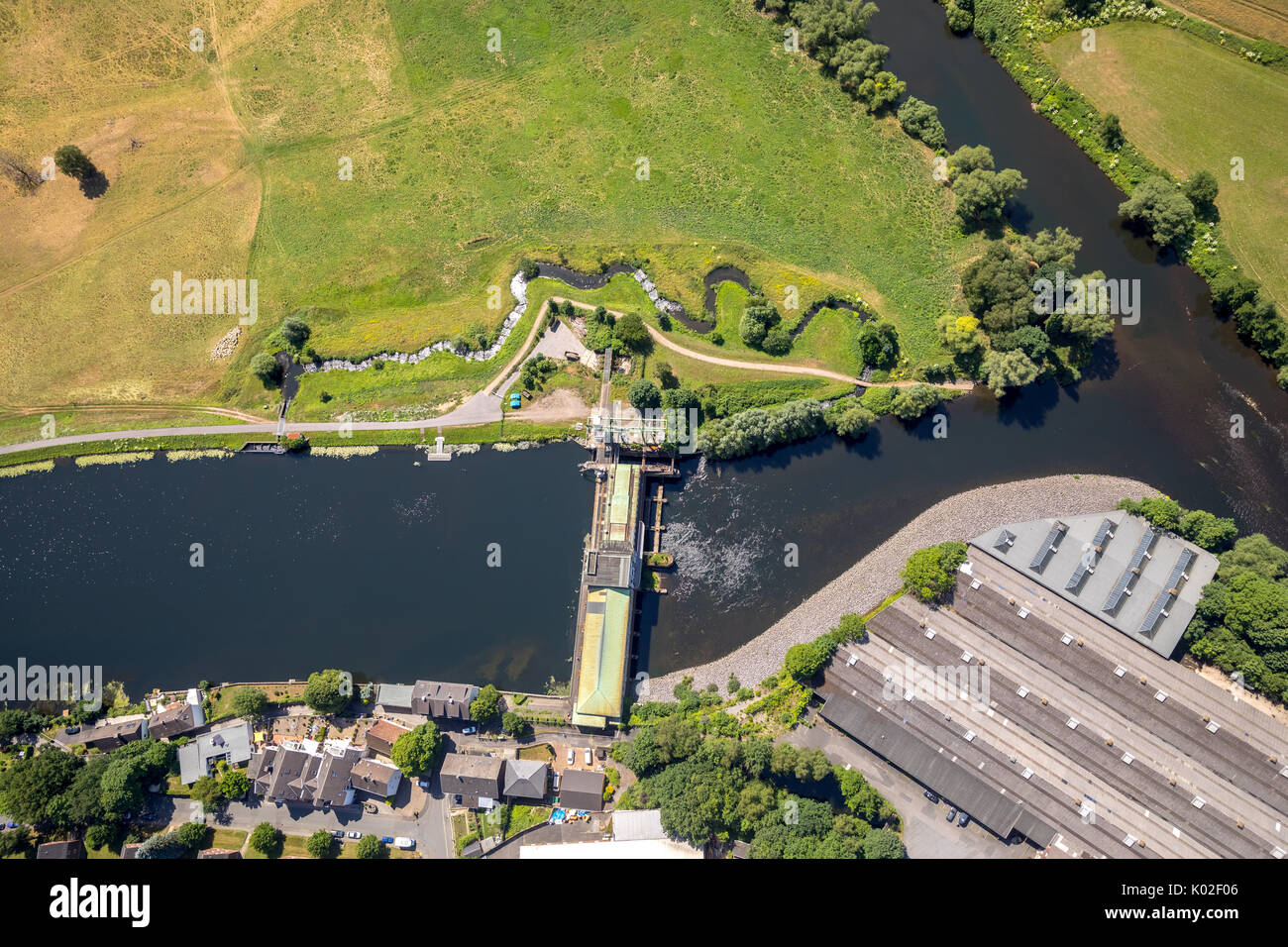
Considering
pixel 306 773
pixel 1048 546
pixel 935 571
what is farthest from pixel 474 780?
pixel 1048 546

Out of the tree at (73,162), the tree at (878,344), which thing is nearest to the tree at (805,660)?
the tree at (878,344)

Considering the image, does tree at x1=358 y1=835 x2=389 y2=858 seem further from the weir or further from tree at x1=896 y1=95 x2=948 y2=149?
tree at x1=896 y1=95 x2=948 y2=149

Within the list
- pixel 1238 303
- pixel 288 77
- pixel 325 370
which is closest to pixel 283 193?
pixel 288 77

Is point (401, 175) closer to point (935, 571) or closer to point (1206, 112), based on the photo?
point (935, 571)

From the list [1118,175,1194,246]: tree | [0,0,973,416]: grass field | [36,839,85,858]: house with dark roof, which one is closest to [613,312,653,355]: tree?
[0,0,973,416]: grass field

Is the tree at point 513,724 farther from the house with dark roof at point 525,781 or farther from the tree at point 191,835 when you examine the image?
the tree at point 191,835
